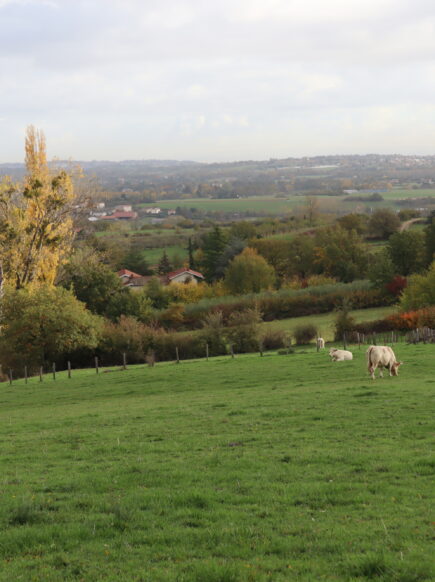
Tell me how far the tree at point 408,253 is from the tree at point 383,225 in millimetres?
40078

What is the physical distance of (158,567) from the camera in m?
7.87

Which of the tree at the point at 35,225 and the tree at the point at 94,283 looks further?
the tree at the point at 94,283

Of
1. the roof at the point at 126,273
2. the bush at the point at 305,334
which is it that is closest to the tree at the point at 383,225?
the roof at the point at 126,273

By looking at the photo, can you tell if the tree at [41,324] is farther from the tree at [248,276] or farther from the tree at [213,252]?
the tree at [213,252]

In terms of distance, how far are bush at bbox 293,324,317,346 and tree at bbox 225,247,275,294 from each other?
46548 millimetres

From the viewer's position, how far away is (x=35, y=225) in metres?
48.0

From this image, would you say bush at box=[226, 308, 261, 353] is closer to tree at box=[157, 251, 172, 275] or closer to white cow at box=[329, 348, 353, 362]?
white cow at box=[329, 348, 353, 362]

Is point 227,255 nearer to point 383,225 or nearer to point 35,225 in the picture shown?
point 383,225

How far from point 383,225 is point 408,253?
4237 cm

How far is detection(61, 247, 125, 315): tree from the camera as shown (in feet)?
224

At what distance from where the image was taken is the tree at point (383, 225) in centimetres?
13062

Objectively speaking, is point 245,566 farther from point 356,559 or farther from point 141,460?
point 141,460

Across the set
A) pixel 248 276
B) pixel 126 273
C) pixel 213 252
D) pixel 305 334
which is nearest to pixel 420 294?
pixel 305 334

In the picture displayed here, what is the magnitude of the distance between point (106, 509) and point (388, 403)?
11.2m
